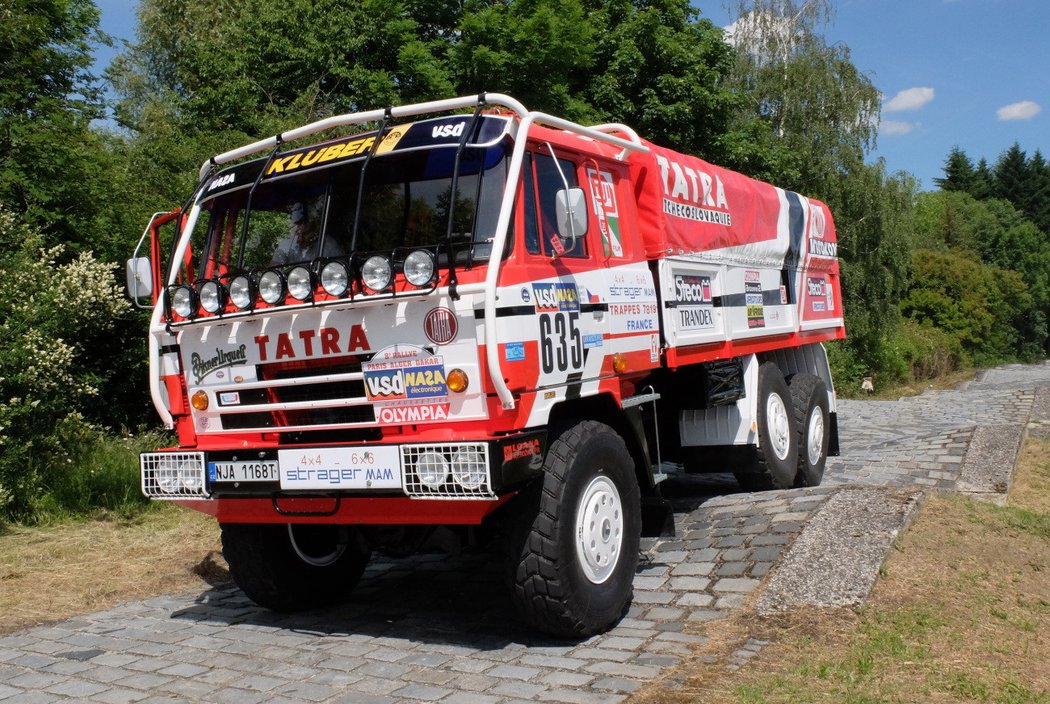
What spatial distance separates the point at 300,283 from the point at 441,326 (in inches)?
33.9

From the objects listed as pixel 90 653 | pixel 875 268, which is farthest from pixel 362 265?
pixel 875 268

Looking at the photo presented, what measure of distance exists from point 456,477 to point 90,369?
6855 mm

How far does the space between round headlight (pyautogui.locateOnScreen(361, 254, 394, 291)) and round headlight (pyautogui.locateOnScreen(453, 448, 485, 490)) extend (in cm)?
97

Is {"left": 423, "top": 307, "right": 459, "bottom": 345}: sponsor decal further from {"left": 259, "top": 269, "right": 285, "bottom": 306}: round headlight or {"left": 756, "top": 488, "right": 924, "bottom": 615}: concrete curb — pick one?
{"left": 756, "top": 488, "right": 924, "bottom": 615}: concrete curb

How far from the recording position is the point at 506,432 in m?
5.02

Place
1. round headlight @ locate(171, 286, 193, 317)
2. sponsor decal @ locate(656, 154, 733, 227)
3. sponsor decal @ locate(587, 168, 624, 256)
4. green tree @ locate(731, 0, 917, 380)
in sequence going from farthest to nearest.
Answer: green tree @ locate(731, 0, 917, 380), sponsor decal @ locate(656, 154, 733, 227), sponsor decal @ locate(587, 168, 624, 256), round headlight @ locate(171, 286, 193, 317)

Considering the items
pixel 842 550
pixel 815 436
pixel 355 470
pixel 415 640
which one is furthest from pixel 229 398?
pixel 815 436

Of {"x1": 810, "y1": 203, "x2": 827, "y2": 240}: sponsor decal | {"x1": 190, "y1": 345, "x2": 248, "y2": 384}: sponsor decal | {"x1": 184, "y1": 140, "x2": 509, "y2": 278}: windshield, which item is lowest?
{"x1": 190, "y1": 345, "x2": 248, "y2": 384}: sponsor decal

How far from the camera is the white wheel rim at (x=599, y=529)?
5363mm

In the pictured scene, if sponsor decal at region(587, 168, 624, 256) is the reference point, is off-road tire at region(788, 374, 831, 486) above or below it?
below

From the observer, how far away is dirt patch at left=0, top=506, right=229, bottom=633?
6.79 meters

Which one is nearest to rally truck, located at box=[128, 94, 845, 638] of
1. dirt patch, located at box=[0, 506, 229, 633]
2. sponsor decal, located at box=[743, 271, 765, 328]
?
dirt patch, located at box=[0, 506, 229, 633]

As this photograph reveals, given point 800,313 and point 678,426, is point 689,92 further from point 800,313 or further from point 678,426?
point 678,426

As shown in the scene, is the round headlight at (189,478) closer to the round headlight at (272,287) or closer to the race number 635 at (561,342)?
the round headlight at (272,287)
